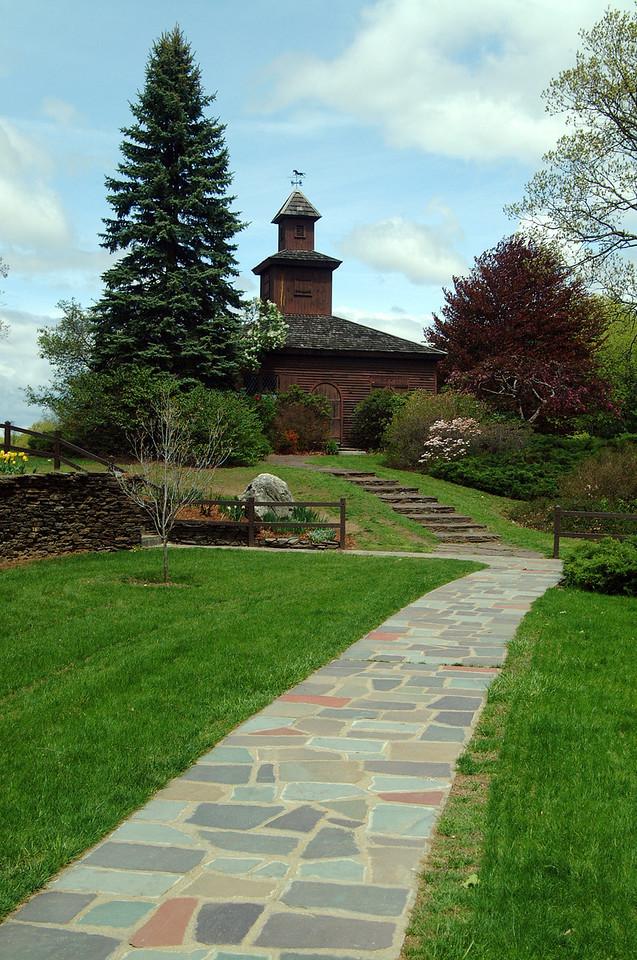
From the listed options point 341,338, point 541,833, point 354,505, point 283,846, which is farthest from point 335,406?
point 283,846

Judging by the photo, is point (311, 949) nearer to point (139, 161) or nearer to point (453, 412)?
point (453, 412)

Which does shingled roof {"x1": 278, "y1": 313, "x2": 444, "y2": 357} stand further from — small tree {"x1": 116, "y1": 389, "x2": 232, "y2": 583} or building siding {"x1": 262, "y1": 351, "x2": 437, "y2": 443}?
small tree {"x1": 116, "y1": 389, "x2": 232, "y2": 583}

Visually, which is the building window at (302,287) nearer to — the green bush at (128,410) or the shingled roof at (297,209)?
the shingled roof at (297,209)

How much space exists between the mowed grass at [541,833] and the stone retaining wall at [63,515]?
9.94 meters

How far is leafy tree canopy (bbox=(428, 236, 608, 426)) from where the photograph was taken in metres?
30.5

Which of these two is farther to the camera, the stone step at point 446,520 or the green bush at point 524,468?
the green bush at point 524,468

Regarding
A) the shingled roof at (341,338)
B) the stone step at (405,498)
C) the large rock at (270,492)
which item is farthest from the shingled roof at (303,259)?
the large rock at (270,492)

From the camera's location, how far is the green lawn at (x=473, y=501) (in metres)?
18.7

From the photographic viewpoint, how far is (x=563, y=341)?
109 ft

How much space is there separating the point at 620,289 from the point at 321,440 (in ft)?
36.6

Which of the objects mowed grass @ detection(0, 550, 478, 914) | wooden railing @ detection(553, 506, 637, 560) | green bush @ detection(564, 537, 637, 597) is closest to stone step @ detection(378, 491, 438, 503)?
wooden railing @ detection(553, 506, 637, 560)

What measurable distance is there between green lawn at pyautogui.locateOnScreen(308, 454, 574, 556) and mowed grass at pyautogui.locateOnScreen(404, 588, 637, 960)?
11.5 meters

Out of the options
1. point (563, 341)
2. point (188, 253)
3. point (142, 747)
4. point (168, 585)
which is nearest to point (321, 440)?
point (188, 253)

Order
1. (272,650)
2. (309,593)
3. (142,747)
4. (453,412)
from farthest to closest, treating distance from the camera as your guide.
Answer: (453,412) < (309,593) < (272,650) < (142,747)
